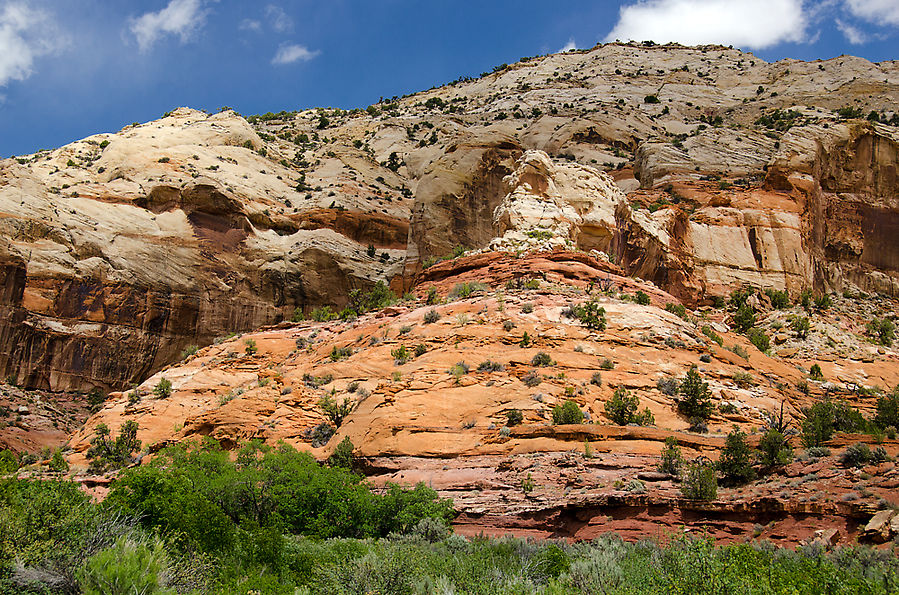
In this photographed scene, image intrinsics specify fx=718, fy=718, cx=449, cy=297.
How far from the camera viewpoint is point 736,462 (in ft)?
51.5

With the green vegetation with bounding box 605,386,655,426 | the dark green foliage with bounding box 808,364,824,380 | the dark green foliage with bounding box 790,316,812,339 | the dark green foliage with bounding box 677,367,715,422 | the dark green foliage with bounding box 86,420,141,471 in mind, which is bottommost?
the dark green foliage with bounding box 86,420,141,471

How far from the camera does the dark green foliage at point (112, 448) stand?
23297mm

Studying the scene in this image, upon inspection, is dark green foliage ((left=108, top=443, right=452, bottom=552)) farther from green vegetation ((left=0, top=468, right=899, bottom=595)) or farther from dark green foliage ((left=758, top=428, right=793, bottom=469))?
dark green foliage ((left=758, top=428, right=793, bottom=469))

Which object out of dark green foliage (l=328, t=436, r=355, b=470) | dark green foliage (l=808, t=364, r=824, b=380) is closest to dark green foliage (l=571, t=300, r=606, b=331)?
dark green foliage (l=808, t=364, r=824, b=380)

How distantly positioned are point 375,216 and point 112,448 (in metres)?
32.8

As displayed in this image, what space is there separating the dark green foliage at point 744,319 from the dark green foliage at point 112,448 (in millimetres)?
29300

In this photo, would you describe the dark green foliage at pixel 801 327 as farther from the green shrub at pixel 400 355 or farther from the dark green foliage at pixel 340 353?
the dark green foliage at pixel 340 353

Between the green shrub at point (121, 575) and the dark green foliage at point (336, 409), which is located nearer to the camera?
the green shrub at point (121, 575)

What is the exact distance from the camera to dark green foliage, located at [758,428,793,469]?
50.3 ft

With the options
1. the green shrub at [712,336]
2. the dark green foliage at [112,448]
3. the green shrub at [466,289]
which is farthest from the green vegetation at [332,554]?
the green shrub at [466,289]

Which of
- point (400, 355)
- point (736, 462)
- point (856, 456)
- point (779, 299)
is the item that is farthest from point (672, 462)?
point (779, 299)

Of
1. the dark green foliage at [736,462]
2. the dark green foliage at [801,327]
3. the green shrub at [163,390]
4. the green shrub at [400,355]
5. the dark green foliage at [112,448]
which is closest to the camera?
the dark green foliage at [736,462]

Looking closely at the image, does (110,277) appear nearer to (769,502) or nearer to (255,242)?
(255,242)

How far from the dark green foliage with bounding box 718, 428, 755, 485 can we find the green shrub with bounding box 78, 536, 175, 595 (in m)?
11.5
